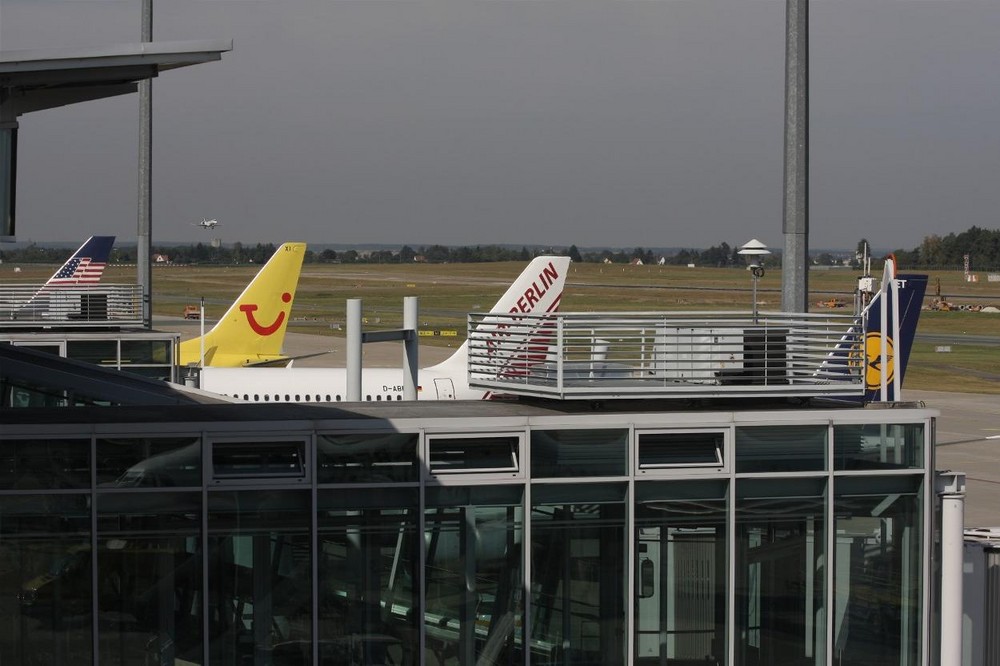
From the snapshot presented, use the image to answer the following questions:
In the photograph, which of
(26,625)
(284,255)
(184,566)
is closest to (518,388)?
(184,566)

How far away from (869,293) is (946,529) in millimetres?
6628

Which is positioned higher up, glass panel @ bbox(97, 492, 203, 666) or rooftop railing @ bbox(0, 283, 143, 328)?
rooftop railing @ bbox(0, 283, 143, 328)

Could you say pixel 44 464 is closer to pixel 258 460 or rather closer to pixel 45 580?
pixel 45 580

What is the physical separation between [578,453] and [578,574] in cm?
149

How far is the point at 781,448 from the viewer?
17000 mm

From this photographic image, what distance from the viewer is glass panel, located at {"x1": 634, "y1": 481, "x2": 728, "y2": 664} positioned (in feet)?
54.5

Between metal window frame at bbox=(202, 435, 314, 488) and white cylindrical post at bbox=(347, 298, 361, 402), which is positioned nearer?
metal window frame at bbox=(202, 435, 314, 488)

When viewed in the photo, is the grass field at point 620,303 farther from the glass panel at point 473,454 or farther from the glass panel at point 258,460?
the glass panel at point 258,460

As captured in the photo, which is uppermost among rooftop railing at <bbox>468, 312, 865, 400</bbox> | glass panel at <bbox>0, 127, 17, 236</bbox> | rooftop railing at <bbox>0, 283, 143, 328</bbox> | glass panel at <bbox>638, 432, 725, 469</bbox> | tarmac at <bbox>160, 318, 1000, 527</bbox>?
glass panel at <bbox>0, 127, 17, 236</bbox>

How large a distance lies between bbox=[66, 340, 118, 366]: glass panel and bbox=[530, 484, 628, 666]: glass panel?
2234 centimetres

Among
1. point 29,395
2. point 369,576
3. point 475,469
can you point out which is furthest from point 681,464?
point 29,395

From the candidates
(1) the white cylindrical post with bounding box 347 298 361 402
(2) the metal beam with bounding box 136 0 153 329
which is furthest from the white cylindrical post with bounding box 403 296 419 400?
(2) the metal beam with bounding box 136 0 153 329

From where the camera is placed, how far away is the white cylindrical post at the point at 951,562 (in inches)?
683

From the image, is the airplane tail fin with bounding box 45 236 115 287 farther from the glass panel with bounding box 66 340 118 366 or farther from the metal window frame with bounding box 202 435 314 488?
the metal window frame with bounding box 202 435 314 488
